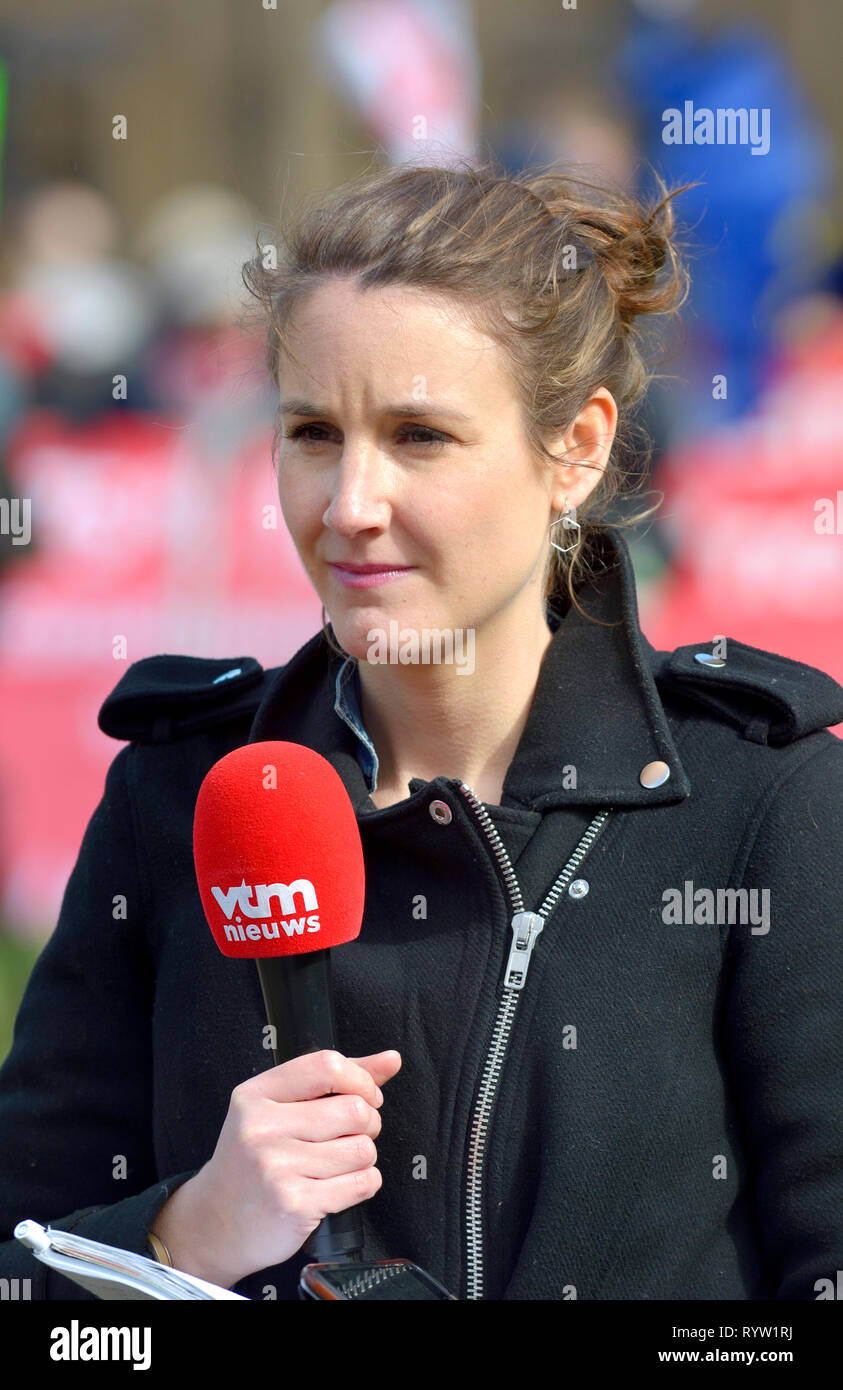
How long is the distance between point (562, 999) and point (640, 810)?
0.22 m

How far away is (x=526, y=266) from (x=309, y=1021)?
88 cm

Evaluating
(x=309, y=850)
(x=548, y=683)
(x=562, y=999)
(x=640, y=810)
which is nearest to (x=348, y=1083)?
(x=309, y=850)

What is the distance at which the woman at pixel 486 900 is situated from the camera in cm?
152

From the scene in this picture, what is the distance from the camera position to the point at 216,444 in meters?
4.21

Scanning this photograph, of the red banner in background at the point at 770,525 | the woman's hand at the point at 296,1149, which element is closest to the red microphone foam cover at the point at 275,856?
the woman's hand at the point at 296,1149

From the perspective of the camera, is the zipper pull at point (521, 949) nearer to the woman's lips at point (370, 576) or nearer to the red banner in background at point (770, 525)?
the woman's lips at point (370, 576)

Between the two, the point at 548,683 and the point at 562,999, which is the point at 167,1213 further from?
the point at 548,683

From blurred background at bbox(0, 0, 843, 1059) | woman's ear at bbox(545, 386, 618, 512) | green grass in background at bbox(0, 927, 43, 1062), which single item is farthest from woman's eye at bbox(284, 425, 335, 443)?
green grass in background at bbox(0, 927, 43, 1062)

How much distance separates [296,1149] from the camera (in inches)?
53.4

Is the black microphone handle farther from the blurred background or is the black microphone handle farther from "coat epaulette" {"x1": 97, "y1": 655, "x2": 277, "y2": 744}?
the blurred background

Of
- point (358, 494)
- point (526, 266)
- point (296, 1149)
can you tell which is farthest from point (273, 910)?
point (526, 266)

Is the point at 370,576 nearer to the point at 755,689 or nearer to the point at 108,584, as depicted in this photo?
the point at 755,689

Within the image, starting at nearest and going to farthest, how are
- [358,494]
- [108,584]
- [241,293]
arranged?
1. [358,494]
2. [241,293]
3. [108,584]

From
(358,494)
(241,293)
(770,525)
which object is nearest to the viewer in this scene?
(358,494)
